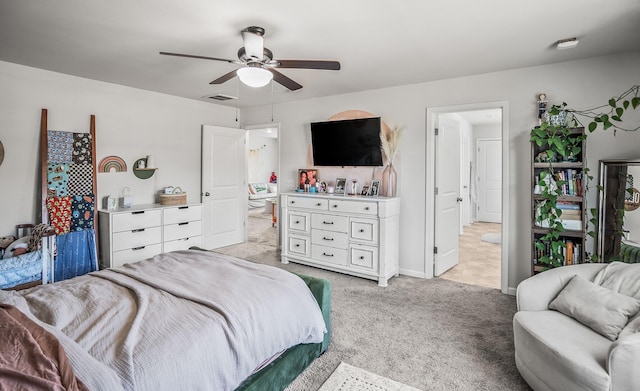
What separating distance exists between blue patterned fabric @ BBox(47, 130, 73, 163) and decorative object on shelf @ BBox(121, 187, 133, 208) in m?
0.72

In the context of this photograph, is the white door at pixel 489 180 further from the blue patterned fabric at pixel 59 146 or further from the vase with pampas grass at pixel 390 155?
the blue patterned fabric at pixel 59 146

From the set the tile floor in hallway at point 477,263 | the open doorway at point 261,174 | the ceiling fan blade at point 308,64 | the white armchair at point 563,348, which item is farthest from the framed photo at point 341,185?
the open doorway at point 261,174

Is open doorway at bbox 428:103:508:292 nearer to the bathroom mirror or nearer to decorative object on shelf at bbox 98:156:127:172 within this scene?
the bathroom mirror

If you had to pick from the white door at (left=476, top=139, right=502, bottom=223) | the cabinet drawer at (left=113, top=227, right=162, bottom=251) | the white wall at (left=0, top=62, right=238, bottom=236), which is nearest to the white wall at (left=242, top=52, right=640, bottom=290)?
the white wall at (left=0, top=62, right=238, bottom=236)

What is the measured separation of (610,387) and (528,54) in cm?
264

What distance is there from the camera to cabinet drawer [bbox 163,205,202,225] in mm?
4410

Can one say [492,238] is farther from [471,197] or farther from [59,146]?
[59,146]

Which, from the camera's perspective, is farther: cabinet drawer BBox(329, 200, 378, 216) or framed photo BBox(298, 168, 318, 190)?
framed photo BBox(298, 168, 318, 190)

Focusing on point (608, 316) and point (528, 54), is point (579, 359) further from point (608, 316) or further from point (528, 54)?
point (528, 54)

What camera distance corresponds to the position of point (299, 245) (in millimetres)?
4426

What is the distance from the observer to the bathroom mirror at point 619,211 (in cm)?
265

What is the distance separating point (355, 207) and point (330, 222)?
1.33 ft

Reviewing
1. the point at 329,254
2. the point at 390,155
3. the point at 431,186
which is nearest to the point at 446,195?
the point at 431,186

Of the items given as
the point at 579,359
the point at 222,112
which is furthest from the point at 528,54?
the point at 222,112
